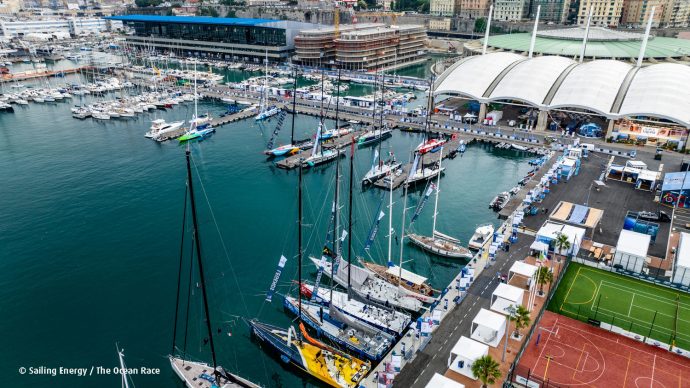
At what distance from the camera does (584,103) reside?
9681 centimetres

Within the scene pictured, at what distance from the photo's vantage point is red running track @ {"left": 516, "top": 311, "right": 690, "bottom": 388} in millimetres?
40219

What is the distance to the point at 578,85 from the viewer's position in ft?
334

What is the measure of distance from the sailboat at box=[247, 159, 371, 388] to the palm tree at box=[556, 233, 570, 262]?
2941 cm

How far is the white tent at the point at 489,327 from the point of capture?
42.7 meters

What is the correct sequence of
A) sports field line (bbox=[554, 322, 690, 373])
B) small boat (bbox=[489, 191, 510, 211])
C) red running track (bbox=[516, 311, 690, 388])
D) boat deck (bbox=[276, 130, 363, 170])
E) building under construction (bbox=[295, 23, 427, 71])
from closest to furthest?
red running track (bbox=[516, 311, 690, 388])
sports field line (bbox=[554, 322, 690, 373])
small boat (bbox=[489, 191, 510, 211])
boat deck (bbox=[276, 130, 363, 170])
building under construction (bbox=[295, 23, 427, 71])

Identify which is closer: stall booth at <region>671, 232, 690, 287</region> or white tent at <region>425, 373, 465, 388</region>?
white tent at <region>425, 373, 465, 388</region>

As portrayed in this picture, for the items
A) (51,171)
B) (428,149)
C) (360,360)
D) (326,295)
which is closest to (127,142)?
(51,171)

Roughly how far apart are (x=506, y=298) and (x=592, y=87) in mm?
74228

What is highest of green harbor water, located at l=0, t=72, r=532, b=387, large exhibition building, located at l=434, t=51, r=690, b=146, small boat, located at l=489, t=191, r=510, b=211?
large exhibition building, located at l=434, t=51, r=690, b=146

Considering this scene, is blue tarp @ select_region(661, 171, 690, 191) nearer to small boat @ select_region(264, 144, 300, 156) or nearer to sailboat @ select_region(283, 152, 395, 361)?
sailboat @ select_region(283, 152, 395, 361)

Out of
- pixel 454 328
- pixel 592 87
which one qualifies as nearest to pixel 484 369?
pixel 454 328

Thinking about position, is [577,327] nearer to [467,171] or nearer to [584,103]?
[467,171]

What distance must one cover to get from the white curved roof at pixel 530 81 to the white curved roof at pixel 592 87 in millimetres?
3199

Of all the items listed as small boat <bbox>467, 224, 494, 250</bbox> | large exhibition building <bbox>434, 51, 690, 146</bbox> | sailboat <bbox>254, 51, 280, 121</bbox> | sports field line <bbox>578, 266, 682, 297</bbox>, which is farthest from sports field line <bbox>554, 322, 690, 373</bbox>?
sailboat <bbox>254, 51, 280, 121</bbox>
